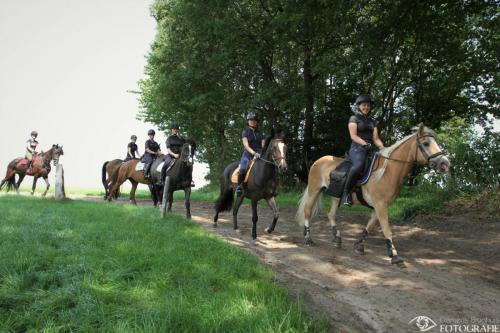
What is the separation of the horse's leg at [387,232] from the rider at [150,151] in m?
10.7

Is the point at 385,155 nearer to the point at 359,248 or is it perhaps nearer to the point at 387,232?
the point at 387,232

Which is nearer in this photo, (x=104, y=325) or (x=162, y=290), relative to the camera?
(x=104, y=325)

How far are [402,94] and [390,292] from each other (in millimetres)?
22513

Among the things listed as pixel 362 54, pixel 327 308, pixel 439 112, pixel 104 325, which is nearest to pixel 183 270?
pixel 104 325

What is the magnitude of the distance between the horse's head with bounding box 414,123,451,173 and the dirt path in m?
1.93

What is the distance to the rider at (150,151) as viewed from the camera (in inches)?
609

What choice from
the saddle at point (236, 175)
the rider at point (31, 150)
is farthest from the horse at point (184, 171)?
the rider at point (31, 150)

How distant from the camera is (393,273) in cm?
620

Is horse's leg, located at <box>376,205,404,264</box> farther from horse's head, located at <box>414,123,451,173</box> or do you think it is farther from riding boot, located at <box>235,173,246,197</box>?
riding boot, located at <box>235,173,246,197</box>

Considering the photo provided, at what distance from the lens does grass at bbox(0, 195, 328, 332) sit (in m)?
3.63

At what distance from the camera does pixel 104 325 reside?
3.58 metres

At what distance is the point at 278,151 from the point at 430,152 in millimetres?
3421

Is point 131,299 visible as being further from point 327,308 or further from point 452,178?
point 452,178

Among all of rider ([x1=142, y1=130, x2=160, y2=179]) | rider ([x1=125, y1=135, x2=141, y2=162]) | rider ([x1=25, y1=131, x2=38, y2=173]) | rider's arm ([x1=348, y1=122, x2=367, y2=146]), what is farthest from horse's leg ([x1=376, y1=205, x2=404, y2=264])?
rider ([x1=25, y1=131, x2=38, y2=173])
